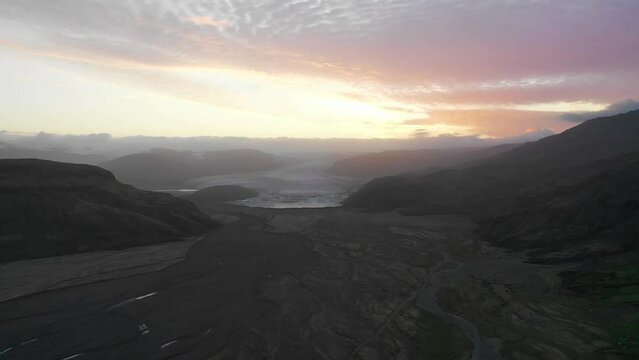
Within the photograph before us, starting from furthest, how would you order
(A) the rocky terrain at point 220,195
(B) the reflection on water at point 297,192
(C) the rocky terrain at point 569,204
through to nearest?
(B) the reflection on water at point 297,192
(A) the rocky terrain at point 220,195
(C) the rocky terrain at point 569,204

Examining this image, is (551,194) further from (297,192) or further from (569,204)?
(297,192)

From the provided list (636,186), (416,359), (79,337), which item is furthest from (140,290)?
(636,186)

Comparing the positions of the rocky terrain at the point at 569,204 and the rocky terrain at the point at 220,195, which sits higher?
the rocky terrain at the point at 569,204

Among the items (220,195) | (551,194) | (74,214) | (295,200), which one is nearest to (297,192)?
(295,200)

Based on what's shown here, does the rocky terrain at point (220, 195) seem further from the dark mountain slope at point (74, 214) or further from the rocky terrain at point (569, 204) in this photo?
the dark mountain slope at point (74, 214)

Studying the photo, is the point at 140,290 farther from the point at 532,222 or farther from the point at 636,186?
the point at 636,186

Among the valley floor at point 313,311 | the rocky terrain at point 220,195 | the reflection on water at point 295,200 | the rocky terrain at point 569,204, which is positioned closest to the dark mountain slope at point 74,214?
the valley floor at point 313,311

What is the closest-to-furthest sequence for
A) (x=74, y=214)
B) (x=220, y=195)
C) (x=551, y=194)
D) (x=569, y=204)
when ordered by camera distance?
1. (x=74, y=214)
2. (x=569, y=204)
3. (x=551, y=194)
4. (x=220, y=195)
